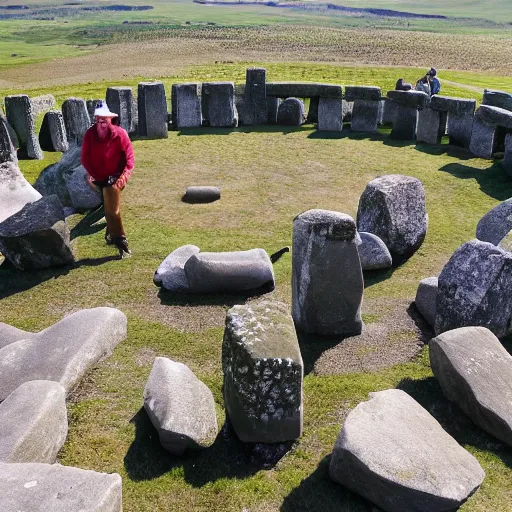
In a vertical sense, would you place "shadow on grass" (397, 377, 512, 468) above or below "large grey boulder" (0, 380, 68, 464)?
below

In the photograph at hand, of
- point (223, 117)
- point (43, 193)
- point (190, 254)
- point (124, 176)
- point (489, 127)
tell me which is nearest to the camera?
point (190, 254)

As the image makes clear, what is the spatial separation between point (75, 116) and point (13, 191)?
5.34 metres

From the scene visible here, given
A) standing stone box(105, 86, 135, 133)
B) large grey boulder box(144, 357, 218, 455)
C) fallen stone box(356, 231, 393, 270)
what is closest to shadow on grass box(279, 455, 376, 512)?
large grey boulder box(144, 357, 218, 455)

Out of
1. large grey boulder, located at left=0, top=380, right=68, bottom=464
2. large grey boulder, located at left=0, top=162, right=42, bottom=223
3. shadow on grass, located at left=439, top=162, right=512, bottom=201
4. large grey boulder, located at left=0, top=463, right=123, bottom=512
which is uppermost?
large grey boulder, located at left=0, top=463, right=123, bottom=512

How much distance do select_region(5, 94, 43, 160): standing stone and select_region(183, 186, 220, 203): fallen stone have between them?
5.03 metres

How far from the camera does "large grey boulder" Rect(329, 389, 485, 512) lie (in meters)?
4.54

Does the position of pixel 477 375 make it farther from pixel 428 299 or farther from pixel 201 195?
pixel 201 195

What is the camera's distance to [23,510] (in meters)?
3.98

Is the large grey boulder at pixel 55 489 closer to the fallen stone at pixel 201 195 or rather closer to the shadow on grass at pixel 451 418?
the shadow on grass at pixel 451 418

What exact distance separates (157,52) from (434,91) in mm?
35797

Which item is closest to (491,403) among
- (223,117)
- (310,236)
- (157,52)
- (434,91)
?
(310,236)

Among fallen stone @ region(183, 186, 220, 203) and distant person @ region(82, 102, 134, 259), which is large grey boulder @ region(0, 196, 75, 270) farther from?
fallen stone @ region(183, 186, 220, 203)

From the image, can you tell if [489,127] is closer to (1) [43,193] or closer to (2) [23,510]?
(1) [43,193]

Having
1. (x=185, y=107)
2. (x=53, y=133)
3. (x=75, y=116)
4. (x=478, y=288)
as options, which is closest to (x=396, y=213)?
(x=478, y=288)
